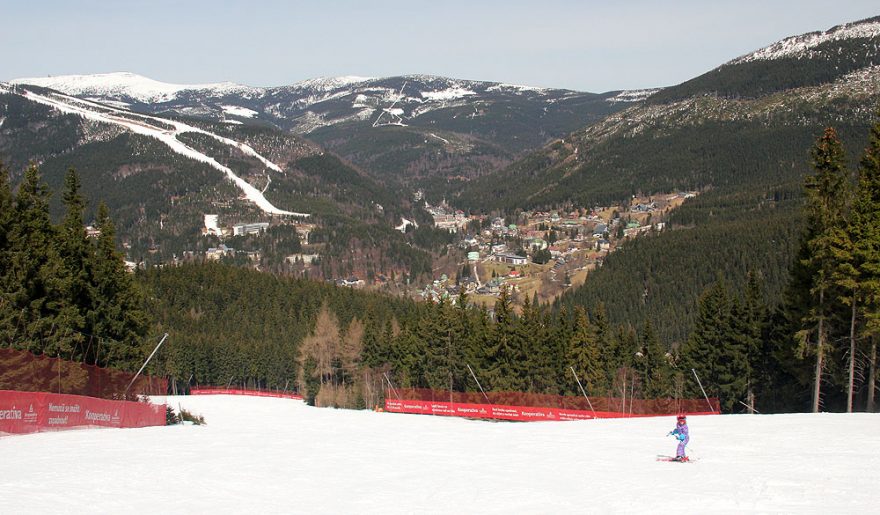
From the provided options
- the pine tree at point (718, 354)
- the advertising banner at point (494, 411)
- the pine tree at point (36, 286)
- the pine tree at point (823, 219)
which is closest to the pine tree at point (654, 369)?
the pine tree at point (718, 354)

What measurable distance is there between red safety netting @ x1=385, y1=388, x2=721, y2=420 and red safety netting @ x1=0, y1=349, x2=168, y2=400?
27.8m

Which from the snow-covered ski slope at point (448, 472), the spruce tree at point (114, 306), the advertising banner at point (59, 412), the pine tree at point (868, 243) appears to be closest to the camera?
the snow-covered ski slope at point (448, 472)

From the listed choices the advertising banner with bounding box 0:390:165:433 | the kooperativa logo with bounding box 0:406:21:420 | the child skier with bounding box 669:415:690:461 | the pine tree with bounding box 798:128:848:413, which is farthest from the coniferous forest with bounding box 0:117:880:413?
the child skier with bounding box 669:415:690:461

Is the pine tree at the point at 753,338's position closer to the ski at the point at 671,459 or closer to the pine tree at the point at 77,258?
the ski at the point at 671,459

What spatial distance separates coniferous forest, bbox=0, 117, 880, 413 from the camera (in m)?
45.1

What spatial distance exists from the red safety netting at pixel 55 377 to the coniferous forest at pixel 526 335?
6.71 meters

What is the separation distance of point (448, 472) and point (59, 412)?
51.4 feet

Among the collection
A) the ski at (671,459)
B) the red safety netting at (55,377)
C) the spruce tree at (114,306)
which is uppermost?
the spruce tree at (114,306)

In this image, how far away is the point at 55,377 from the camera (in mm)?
33156

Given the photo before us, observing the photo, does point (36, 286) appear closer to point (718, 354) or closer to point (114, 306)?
point (114, 306)

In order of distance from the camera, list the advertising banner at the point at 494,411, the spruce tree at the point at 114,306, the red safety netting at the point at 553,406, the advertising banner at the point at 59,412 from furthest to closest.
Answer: the red safety netting at the point at 553,406 < the advertising banner at the point at 494,411 < the spruce tree at the point at 114,306 < the advertising banner at the point at 59,412

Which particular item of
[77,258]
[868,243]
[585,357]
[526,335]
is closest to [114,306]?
[77,258]

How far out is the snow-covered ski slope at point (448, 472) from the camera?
20.1 metres

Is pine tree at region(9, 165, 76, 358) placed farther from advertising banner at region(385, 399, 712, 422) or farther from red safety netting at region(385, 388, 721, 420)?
red safety netting at region(385, 388, 721, 420)
